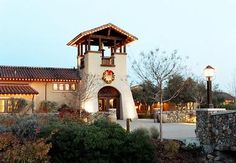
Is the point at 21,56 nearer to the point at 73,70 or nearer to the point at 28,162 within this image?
the point at 73,70

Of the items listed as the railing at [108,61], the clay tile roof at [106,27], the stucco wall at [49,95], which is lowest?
the stucco wall at [49,95]

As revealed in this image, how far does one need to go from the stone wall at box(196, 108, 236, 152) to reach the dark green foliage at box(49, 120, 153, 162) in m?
2.81

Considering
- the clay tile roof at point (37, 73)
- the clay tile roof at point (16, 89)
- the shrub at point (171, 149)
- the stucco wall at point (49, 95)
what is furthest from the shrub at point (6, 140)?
the stucco wall at point (49, 95)

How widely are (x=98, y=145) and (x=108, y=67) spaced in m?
20.7

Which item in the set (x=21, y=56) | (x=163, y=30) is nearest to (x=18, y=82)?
(x=163, y=30)

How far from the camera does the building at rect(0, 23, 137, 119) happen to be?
105 ft

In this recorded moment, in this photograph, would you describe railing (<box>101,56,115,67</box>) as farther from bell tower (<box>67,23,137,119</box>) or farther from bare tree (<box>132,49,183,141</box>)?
bare tree (<box>132,49,183,141</box>)

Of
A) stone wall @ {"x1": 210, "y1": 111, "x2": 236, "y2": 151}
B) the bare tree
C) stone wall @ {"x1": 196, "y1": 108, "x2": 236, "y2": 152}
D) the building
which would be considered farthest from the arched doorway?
stone wall @ {"x1": 210, "y1": 111, "x2": 236, "y2": 151}

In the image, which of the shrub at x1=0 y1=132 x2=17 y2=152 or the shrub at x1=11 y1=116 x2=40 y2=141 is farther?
the shrub at x1=11 y1=116 x2=40 y2=141

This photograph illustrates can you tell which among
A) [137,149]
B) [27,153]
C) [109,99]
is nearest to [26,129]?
[27,153]

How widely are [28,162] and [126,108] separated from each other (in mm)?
22543

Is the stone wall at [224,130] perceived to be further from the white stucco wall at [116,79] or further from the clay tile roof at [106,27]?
the clay tile roof at [106,27]

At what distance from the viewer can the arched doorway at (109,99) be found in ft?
112

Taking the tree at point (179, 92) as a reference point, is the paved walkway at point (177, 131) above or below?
below
